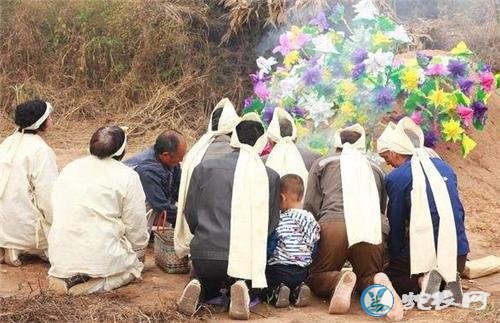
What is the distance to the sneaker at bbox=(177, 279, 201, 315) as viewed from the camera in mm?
5211

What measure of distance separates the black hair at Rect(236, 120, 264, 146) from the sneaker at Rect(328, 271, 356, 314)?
1085 millimetres

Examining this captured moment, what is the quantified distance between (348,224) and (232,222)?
783 millimetres

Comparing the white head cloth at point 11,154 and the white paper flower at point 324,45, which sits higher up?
the white paper flower at point 324,45

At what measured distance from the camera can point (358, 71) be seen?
8391mm

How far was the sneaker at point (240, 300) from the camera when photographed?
520cm

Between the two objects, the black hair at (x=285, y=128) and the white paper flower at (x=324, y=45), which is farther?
the white paper flower at (x=324, y=45)

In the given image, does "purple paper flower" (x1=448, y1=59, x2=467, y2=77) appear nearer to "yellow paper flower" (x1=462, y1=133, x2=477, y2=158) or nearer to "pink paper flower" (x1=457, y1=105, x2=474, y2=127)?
"pink paper flower" (x1=457, y1=105, x2=474, y2=127)

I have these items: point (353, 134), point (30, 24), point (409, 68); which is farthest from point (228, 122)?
point (30, 24)

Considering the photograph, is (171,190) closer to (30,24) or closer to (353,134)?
(353,134)

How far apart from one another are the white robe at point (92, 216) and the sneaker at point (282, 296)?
1.13 meters

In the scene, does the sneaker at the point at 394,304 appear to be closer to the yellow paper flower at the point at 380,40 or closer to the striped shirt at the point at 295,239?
the striped shirt at the point at 295,239

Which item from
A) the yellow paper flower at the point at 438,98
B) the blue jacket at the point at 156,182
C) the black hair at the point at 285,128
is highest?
the yellow paper flower at the point at 438,98

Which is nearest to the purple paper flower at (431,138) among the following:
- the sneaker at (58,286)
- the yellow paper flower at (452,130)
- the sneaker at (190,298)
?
the yellow paper flower at (452,130)

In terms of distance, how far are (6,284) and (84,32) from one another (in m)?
6.53
